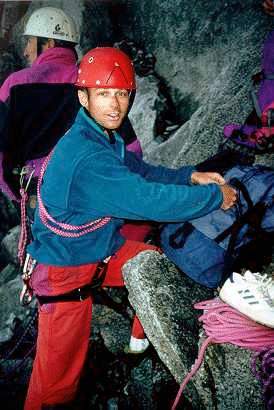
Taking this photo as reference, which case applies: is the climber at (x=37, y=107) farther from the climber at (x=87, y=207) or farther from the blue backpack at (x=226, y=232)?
the blue backpack at (x=226, y=232)

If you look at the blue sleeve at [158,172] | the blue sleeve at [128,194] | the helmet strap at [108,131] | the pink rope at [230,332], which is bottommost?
the pink rope at [230,332]

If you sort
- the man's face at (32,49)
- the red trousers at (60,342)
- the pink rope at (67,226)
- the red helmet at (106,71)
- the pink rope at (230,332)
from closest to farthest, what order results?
the pink rope at (230,332), the red helmet at (106,71), the pink rope at (67,226), the red trousers at (60,342), the man's face at (32,49)

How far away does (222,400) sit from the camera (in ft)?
7.84

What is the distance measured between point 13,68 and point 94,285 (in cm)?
718

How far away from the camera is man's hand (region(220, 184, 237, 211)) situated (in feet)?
8.52

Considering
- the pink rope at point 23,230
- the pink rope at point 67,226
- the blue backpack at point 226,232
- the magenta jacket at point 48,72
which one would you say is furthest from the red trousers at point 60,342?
the magenta jacket at point 48,72

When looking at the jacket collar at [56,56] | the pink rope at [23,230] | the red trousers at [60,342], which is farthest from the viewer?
the jacket collar at [56,56]

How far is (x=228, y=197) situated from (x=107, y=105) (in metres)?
1.11

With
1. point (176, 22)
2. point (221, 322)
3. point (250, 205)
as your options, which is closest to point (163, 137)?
point (176, 22)

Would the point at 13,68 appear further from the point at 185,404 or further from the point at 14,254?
the point at 185,404

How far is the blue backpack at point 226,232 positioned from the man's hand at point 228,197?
112mm

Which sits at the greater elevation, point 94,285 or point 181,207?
point 181,207

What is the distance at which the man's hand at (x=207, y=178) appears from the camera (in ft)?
9.49

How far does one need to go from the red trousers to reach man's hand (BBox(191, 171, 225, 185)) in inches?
45.2
